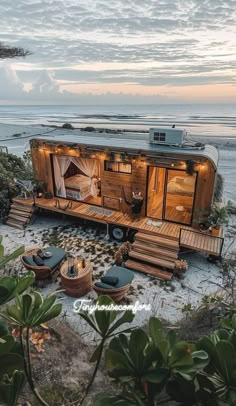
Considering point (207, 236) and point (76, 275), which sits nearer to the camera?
point (76, 275)

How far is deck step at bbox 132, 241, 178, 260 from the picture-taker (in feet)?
22.8

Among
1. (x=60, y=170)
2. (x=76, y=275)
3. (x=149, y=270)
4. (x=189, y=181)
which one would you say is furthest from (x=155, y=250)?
(x=60, y=170)

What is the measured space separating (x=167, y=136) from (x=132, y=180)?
6.80 feet

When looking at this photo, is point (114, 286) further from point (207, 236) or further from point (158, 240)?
point (207, 236)

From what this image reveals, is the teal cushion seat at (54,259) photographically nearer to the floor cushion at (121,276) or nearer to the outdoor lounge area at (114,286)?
the outdoor lounge area at (114,286)

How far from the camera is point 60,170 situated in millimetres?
9938

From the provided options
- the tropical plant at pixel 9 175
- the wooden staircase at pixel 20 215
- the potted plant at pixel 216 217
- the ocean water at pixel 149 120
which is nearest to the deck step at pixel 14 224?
the wooden staircase at pixel 20 215

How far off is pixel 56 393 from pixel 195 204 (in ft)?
20.7

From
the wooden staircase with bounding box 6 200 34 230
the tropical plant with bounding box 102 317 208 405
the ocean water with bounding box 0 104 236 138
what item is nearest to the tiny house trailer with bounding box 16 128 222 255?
the wooden staircase with bounding box 6 200 34 230

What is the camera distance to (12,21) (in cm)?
1096

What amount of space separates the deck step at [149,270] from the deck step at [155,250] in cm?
41

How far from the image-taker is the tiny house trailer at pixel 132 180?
7562 millimetres

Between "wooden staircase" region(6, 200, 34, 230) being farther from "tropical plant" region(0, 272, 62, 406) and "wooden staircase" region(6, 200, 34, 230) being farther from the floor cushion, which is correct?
"tropical plant" region(0, 272, 62, 406)

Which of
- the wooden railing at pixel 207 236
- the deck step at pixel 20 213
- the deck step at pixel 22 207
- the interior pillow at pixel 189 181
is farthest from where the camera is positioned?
the deck step at pixel 22 207
